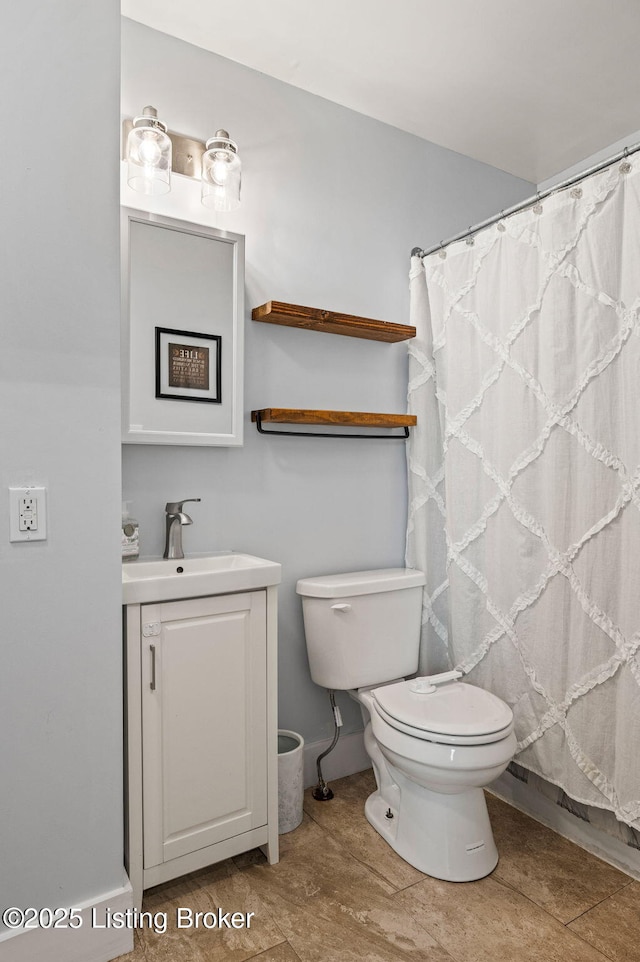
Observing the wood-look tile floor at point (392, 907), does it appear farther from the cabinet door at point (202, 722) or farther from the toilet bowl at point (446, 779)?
the cabinet door at point (202, 722)

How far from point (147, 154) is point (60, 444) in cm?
98

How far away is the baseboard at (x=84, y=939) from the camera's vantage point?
4.39 feet

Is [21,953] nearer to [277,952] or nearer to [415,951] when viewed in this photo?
[277,952]

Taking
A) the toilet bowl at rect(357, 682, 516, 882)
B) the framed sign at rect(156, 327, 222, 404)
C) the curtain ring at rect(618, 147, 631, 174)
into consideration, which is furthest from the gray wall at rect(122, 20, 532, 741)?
the curtain ring at rect(618, 147, 631, 174)

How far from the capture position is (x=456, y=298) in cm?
222

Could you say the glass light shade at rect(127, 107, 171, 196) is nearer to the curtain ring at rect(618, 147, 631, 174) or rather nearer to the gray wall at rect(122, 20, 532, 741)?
the gray wall at rect(122, 20, 532, 741)

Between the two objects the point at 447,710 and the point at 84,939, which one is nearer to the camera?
the point at 84,939

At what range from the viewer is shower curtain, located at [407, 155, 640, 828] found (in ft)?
5.58

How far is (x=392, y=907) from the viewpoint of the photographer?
63.1 inches

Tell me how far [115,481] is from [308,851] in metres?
1.28

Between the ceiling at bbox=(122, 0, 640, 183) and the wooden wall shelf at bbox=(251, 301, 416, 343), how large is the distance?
2.63ft

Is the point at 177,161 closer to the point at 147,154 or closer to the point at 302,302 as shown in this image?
the point at 147,154

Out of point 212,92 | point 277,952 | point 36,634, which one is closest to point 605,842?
point 277,952

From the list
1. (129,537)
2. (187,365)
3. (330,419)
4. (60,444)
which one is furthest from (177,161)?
(129,537)
